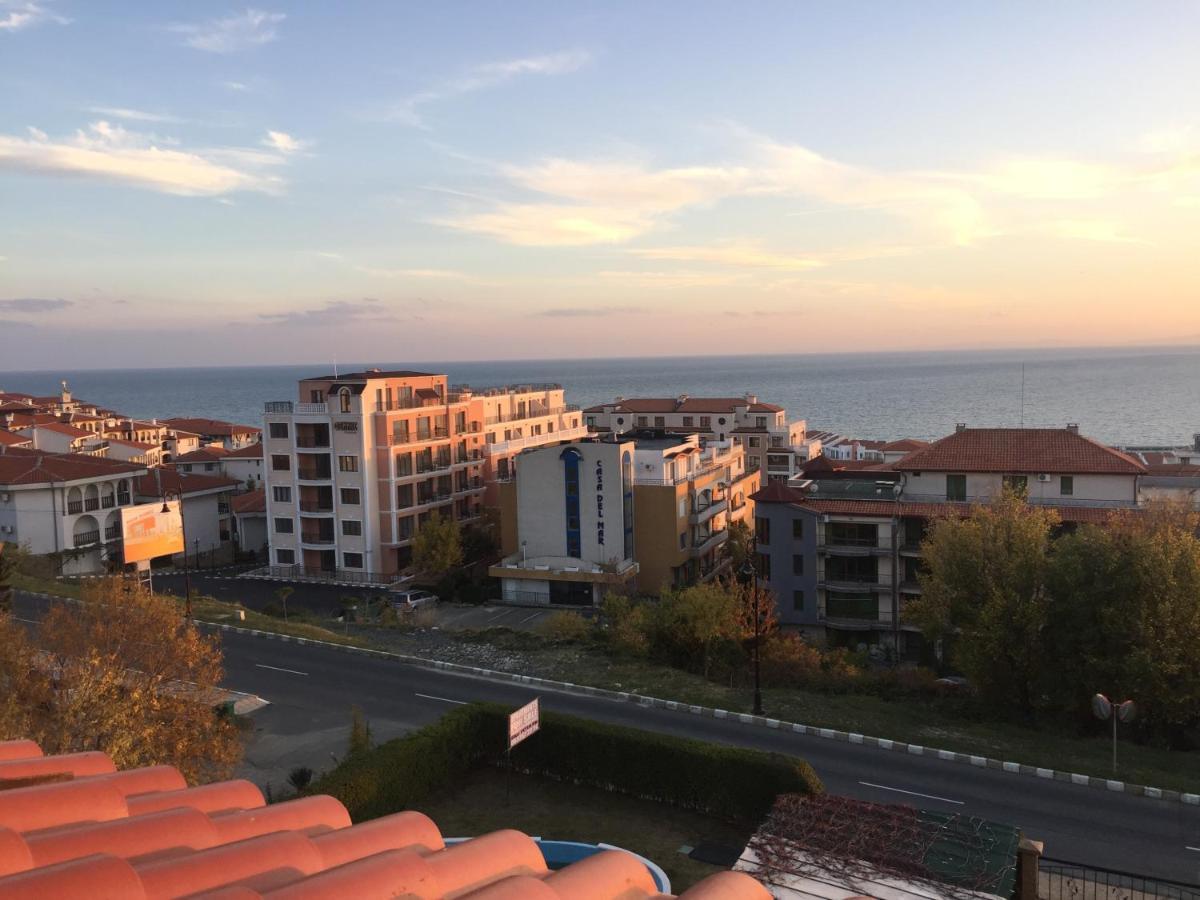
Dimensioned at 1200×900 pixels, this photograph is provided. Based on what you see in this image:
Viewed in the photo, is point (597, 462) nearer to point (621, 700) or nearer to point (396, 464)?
point (396, 464)

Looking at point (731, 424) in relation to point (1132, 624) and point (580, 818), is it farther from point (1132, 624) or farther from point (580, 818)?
point (580, 818)

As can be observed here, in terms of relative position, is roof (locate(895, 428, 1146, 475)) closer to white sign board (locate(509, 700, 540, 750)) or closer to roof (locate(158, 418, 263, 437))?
white sign board (locate(509, 700, 540, 750))

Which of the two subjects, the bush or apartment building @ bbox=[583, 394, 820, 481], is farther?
apartment building @ bbox=[583, 394, 820, 481]

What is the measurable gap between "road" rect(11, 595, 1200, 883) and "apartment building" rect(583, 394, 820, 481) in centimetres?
5932

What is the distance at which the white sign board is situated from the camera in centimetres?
1908

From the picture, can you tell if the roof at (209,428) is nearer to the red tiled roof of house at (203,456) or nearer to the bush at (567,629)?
the red tiled roof of house at (203,456)

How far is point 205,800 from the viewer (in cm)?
802

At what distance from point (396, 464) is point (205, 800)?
5396 cm

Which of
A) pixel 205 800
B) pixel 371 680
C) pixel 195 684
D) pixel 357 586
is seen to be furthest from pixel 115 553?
pixel 205 800

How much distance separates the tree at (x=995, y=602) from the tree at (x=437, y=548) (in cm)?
3212

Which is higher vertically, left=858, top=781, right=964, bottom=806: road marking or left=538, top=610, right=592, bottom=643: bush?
left=858, top=781, right=964, bottom=806: road marking

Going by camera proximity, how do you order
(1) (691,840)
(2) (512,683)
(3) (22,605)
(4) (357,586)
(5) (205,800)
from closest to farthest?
(5) (205,800) → (1) (691,840) → (2) (512,683) → (3) (22,605) → (4) (357,586)

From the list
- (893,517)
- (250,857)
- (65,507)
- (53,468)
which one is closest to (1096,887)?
(250,857)

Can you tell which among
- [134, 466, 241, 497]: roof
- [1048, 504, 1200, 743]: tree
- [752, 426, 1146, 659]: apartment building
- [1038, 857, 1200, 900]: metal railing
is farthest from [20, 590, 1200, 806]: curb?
[134, 466, 241, 497]: roof
